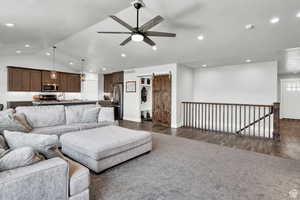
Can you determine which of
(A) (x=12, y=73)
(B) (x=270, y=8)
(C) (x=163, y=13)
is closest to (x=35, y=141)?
(C) (x=163, y=13)

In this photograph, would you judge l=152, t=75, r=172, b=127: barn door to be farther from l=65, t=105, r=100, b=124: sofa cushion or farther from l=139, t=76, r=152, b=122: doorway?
l=65, t=105, r=100, b=124: sofa cushion

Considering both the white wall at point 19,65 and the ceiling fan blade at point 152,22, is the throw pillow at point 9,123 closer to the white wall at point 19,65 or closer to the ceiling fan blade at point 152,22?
the ceiling fan blade at point 152,22

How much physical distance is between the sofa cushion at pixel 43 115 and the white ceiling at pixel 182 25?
1.94m

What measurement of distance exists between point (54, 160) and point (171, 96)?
16.7ft

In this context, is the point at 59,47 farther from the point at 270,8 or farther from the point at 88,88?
the point at 270,8

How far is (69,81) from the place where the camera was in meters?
8.73

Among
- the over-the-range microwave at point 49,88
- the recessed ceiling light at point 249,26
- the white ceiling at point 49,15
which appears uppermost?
the white ceiling at point 49,15

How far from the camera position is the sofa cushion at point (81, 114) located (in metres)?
3.99

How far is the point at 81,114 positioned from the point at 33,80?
5263 mm

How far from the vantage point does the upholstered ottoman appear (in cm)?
238

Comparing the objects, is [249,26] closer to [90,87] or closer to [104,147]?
[104,147]

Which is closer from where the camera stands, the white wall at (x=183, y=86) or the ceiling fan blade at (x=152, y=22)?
the ceiling fan blade at (x=152, y=22)

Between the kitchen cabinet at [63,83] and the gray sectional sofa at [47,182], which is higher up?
the kitchen cabinet at [63,83]

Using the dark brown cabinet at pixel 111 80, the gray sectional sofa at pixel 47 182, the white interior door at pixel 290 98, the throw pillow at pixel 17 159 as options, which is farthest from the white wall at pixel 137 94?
the white interior door at pixel 290 98
